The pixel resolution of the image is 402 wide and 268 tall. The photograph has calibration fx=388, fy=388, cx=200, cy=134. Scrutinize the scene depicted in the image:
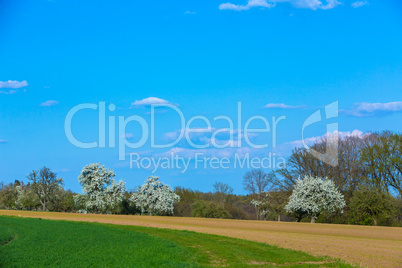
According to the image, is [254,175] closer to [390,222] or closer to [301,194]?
[301,194]

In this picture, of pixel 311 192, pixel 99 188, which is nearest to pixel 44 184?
pixel 99 188

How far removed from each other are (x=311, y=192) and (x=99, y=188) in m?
37.7

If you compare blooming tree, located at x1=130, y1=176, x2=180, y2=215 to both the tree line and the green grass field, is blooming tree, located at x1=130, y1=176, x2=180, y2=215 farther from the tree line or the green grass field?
the green grass field

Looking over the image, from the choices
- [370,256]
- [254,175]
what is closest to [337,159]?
[254,175]

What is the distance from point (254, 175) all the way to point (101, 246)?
50.2 metres

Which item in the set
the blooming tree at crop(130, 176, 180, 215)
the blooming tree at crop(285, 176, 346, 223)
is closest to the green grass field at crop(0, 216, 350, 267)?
the blooming tree at crop(285, 176, 346, 223)

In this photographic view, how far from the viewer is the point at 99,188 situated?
70.6 meters

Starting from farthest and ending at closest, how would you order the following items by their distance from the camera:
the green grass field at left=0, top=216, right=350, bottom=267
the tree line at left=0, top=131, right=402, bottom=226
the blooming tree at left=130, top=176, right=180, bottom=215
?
the blooming tree at left=130, top=176, right=180, bottom=215
the tree line at left=0, top=131, right=402, bottom=226
the green grass field at left=0, top=216, right=350, bottom=267

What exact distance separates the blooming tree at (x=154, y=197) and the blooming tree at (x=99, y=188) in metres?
3.28

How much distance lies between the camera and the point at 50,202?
88.4m

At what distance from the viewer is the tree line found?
53531mm

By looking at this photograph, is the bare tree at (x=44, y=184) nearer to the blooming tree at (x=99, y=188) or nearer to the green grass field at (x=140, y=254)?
the blooming tree at (x=99, y=188)

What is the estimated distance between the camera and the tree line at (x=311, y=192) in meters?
53.5

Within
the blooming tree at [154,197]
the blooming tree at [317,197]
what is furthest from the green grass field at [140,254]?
the blooming tree at [154,197]
